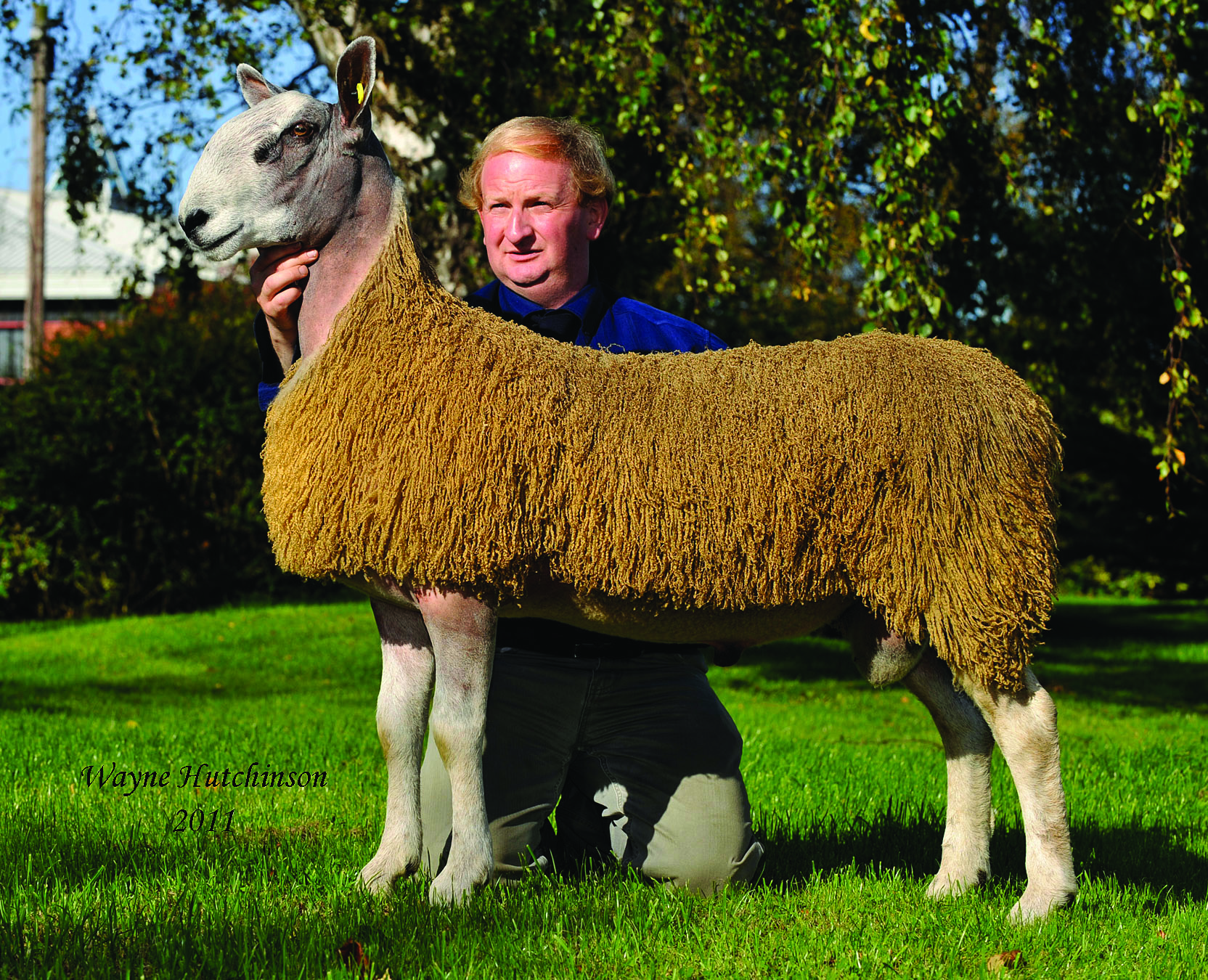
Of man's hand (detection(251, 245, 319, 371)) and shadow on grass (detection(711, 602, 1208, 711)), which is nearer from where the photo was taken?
man's hand (detection(251, 245, 319, 371))

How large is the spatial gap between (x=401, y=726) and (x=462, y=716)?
30 centimetres

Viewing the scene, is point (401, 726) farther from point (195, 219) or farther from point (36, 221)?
point (36, 221)

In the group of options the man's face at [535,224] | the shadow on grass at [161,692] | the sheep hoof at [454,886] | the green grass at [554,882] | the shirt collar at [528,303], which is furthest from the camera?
the shadow on grass at [161,692]

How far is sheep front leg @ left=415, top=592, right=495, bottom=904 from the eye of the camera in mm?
2686

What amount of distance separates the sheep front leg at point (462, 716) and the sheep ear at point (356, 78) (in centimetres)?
116

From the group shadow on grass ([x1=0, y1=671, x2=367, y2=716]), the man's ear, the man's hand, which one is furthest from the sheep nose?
shadow on grass ([x1=0, y1=671, x2=367, y2=716])

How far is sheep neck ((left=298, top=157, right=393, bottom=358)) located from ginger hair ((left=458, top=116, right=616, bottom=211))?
60 cm

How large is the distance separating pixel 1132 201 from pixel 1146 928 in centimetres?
644

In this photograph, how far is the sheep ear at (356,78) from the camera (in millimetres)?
2668

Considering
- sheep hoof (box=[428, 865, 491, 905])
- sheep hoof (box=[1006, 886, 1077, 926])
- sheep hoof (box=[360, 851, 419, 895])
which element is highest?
sheep hoof (box=[428, 865, 491, 905])

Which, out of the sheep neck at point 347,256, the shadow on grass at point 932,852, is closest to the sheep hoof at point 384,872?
the shadow on grass at point 932,852

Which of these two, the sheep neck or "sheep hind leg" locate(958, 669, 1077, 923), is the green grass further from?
the sheep neck

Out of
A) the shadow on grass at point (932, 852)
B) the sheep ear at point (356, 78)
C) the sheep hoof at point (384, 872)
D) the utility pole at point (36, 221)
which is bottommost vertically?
the shadow on grass at point (932, 852)

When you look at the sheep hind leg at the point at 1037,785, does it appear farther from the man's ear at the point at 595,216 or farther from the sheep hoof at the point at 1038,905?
the man's ear at the point at 595,216
